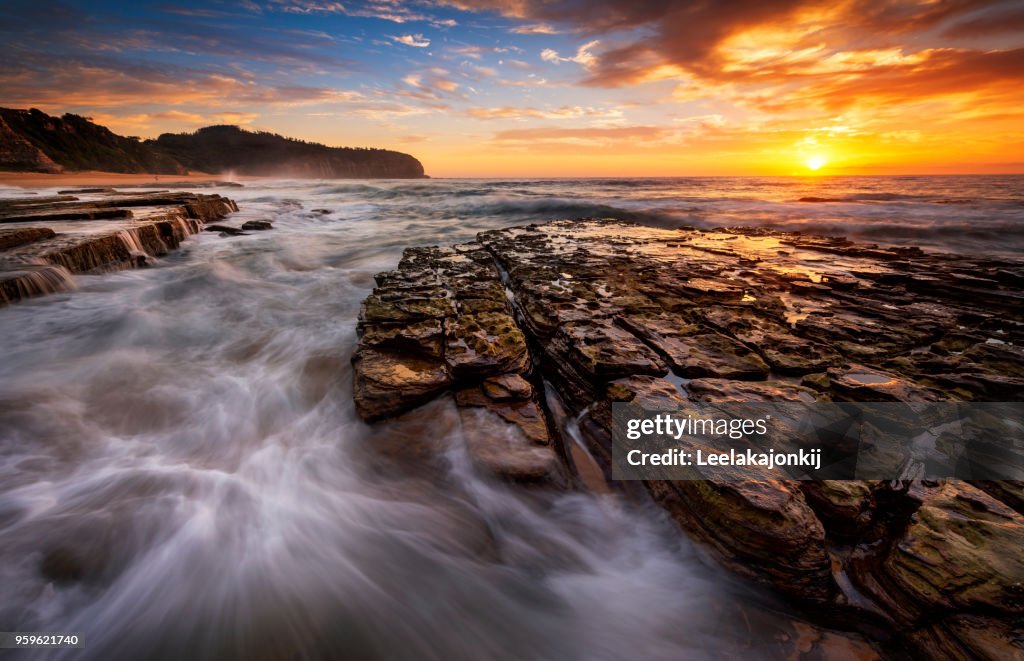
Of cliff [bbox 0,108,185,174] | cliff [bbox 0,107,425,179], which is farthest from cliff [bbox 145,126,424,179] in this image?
cliff [bbox 0,108,185,174]

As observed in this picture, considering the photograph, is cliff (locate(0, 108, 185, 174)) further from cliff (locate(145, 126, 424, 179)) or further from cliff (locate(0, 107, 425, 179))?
cliff (locate(145, 126, 424, 179))

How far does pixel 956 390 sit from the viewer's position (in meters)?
3.40

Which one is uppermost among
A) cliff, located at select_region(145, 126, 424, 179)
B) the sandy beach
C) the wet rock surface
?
cliff, located at select_region(145, 126, 424, 179)

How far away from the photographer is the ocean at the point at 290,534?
2533 millimetres

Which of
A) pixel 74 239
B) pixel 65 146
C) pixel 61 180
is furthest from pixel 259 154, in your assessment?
pixel 74 239

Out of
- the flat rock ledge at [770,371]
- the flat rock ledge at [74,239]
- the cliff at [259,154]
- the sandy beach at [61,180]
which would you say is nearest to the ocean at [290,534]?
the flat rock ledge at [770,371]

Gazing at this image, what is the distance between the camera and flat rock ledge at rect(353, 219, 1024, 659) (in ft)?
7.30

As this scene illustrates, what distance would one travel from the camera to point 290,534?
3275 mm

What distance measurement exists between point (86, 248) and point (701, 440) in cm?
1135

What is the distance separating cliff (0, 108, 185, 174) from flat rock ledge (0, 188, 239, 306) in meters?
46.2

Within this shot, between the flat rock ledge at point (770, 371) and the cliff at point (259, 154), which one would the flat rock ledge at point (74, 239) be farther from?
the cliff at point (259, 154)

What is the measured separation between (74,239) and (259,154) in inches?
4900

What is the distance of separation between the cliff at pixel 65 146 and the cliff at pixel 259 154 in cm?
2357

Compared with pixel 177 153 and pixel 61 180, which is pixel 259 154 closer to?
pixel 177 153
